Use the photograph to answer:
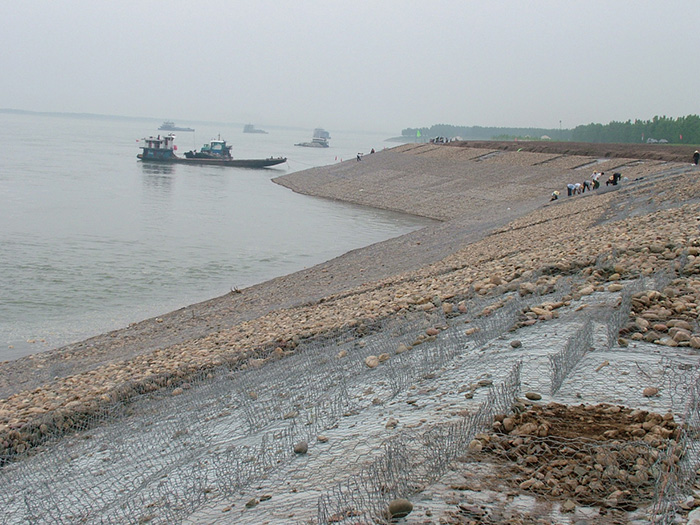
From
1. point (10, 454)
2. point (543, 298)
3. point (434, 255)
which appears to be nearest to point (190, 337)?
A: point (10, 454)

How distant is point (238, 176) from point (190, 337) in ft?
175

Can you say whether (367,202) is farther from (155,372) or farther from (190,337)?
(155,372)

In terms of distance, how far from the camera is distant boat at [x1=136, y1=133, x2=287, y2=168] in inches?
2847

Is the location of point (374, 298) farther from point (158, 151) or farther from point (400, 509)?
point (158, 151)

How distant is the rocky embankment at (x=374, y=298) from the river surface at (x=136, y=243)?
2028 mm

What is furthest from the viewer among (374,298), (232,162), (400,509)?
(232,162)

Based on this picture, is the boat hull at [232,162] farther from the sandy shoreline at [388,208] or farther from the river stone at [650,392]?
the river stone at [650,392]

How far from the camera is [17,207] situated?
110 feet

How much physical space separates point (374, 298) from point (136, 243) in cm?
1627

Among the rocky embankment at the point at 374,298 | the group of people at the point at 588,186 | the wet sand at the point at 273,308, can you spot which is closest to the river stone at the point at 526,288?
the rocky embankment at the point at 374,298

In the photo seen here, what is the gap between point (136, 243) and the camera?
2497 cm

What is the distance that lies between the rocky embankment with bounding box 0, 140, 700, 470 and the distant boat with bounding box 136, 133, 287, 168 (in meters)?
50.6

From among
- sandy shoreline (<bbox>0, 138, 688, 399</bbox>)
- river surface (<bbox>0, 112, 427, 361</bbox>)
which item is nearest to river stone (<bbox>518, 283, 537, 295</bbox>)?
sandy shoreline (<bbox>0, 138, 688, 399</bbox>)

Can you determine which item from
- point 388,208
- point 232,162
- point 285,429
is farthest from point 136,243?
point 232,162
